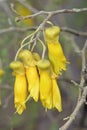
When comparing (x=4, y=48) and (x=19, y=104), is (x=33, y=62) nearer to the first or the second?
(x=19, y=104)

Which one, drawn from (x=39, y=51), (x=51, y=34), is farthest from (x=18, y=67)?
(x=39, y=51)

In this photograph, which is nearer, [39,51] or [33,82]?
[33,82]

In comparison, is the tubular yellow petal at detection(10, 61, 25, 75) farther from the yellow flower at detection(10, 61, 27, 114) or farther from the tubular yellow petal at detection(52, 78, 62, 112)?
the tubular yellow petal at detection(52, 78, 62, 112)

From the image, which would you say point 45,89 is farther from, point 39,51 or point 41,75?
point 39,51

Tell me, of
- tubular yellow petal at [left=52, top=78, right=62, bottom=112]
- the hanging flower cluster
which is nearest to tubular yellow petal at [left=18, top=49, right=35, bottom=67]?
the hanging flower cluster

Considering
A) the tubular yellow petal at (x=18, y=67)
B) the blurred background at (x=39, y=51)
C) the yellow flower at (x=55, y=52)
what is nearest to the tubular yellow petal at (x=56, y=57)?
the yellow flower at (x=55, y=52)

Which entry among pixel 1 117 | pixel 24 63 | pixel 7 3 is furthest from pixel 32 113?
pixel 24 63

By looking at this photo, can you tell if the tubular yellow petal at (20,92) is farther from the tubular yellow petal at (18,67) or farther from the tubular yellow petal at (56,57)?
the tubular yellow petal at (56,57)
